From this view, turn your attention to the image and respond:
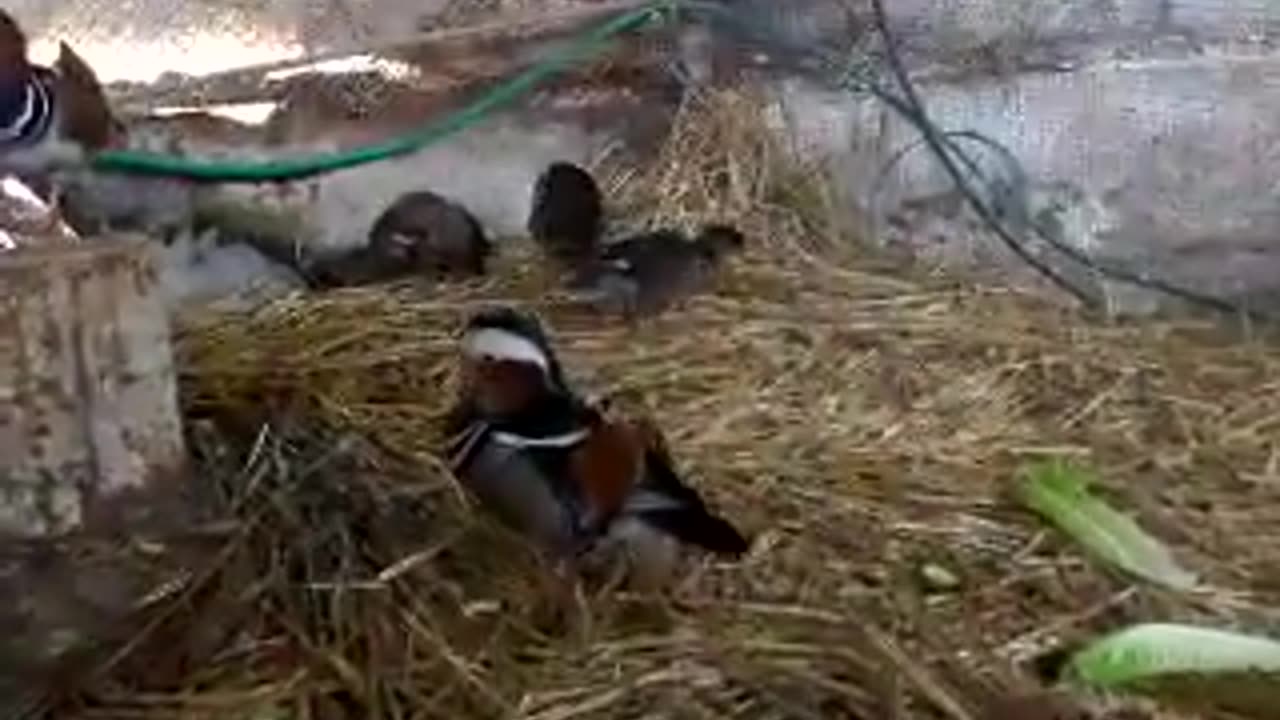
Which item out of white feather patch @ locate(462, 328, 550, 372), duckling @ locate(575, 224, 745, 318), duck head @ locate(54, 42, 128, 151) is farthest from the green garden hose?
white feather patch @ locate(462, 328, 550, 372)

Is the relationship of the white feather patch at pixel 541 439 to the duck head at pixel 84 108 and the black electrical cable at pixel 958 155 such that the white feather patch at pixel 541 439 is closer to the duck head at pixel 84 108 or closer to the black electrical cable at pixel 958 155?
the duck head at pixel 84 108

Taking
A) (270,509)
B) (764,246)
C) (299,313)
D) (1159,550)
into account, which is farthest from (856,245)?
(270,509)

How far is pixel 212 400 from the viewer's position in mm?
3664

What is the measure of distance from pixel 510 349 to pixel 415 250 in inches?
43.6

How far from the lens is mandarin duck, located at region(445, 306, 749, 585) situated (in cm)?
338

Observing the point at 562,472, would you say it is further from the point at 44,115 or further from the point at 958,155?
the point at 958,155

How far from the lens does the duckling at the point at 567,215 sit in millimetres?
4664

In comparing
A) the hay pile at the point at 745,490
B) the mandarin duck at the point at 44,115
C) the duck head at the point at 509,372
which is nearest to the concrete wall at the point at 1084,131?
the hay pile at the point at 745,490

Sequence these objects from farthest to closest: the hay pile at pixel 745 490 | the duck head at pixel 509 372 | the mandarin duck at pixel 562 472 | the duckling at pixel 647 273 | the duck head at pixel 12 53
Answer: the duck head at pixel 12 53, the duckling at pixel 647 273, the duck head at pixel 509 372, the mandarin duck at pixel 562 472, the hay pile at pixel 745 490

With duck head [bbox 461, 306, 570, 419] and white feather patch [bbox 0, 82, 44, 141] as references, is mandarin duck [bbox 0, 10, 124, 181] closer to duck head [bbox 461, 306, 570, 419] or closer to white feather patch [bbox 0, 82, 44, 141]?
white feather patch [bbox 0, 82, 44, 141]

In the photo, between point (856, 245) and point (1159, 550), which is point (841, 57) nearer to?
point (856, 245)

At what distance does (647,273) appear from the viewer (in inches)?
174

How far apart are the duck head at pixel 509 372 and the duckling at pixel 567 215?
104 cm

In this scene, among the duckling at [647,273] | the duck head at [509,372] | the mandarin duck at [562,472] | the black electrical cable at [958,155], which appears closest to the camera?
the mandarin duck at [562,472]
